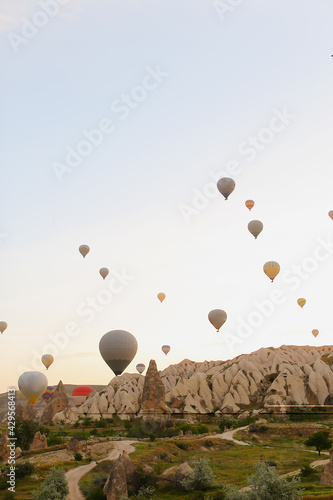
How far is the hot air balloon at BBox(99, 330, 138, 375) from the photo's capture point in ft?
171

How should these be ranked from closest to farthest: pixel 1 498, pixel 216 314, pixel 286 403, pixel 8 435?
pixel 1 498 → pixel 8 435 → pixel 216 314 → pixel 286 403

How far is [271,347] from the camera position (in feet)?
420

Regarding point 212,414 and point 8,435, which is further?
point 212,414

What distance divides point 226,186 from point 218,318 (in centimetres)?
2102

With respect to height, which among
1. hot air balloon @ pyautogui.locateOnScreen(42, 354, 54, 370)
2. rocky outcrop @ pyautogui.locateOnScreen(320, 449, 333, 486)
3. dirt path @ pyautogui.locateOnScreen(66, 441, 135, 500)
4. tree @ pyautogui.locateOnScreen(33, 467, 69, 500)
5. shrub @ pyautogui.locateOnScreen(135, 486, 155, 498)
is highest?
hot air balloon @ pyautogui.locateOnScreen(42, 354, 54, 370)

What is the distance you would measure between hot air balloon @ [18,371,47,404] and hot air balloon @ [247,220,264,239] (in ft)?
132

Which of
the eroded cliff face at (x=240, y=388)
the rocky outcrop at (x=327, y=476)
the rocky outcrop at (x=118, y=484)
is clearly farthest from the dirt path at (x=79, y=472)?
the eroded cliff face at (x=240, y=388)

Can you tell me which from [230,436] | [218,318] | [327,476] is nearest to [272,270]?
[218,318]

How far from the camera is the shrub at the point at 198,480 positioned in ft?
103

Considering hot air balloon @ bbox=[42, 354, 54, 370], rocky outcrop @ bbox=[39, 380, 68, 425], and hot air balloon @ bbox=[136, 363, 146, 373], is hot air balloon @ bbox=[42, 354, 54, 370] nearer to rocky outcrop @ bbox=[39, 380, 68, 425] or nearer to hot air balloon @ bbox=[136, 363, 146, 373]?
rocky outcrop @ bbox=[39, 380, 68, 425]

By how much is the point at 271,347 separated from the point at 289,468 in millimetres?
93398

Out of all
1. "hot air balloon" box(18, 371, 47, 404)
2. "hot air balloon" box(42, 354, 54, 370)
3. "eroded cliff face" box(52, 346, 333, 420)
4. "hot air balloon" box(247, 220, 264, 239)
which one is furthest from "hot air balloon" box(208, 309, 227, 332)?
"hot air balloon" box(42, 354, 54, 370)

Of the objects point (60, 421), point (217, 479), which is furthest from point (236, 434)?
point (60, 421)

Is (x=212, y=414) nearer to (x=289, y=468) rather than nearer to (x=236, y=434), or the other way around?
(x=236, y=434)
